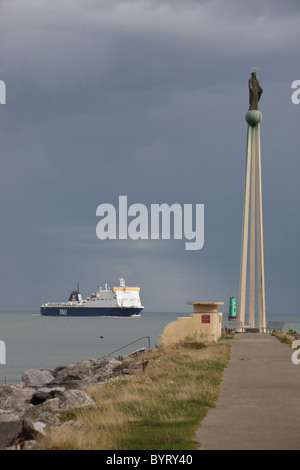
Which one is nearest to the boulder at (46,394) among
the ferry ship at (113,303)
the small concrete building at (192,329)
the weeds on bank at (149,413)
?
the weeds on bank at (149,413)

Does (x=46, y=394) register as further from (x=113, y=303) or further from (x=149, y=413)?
(x=113, y=303)

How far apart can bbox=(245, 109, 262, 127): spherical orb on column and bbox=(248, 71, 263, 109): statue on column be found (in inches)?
38.7

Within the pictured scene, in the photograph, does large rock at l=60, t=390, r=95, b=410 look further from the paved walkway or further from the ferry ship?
the ferry ship

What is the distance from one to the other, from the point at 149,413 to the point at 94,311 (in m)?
156

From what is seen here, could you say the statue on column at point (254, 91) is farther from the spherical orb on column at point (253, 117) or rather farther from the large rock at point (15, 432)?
the large rock at point (15, 432)

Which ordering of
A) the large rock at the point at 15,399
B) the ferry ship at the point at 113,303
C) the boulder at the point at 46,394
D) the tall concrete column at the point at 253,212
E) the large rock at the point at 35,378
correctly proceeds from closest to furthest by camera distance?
the boulder at the point at 46,394
the large rock at the point at 15,399
the large rock at the point at 35,378
the tall concrete column at the point at 253,212
the ferry ship at the point at 113,303

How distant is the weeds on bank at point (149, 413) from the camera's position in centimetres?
958

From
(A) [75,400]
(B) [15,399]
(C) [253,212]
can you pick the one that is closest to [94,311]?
(C) [253,212]

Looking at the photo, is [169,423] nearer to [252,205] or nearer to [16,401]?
[16,401]

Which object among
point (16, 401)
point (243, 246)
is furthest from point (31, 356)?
point (16, 401)

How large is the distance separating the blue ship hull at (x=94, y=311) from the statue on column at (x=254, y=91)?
367ft

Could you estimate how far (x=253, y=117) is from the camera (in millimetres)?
50375

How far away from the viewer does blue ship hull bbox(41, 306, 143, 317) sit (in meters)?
160
